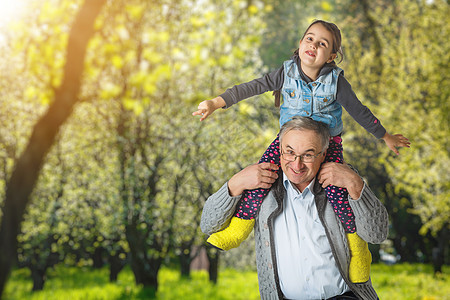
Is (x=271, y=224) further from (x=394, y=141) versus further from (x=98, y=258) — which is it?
(x=98, y=258)

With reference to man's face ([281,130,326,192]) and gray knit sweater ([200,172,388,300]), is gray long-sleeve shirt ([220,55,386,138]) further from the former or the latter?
gray knit sweater ([200,172,388,300])

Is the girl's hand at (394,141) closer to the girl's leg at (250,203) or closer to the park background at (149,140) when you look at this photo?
the girl's leg at (250,203)

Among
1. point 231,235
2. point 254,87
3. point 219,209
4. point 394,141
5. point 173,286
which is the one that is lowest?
point 173,286

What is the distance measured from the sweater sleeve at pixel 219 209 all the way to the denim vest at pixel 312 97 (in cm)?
46

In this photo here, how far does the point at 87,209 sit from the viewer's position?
738cm

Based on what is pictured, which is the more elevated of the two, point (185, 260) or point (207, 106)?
point (207, 106)

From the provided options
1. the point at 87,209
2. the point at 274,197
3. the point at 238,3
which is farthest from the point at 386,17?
the point at 274,197

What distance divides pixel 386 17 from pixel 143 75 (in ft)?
19.5

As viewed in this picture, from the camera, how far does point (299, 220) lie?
81.2 inches

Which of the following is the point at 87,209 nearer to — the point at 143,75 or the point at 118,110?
the point at 118,110

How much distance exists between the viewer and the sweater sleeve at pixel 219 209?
201cm

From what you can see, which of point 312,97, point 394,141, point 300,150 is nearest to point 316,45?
point 312,97

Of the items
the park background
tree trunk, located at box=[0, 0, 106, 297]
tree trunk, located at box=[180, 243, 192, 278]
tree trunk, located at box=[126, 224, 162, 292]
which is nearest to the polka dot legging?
tree trunk, located at box=[0, 0, 106, 297]

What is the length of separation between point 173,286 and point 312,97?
6061 millimetres
